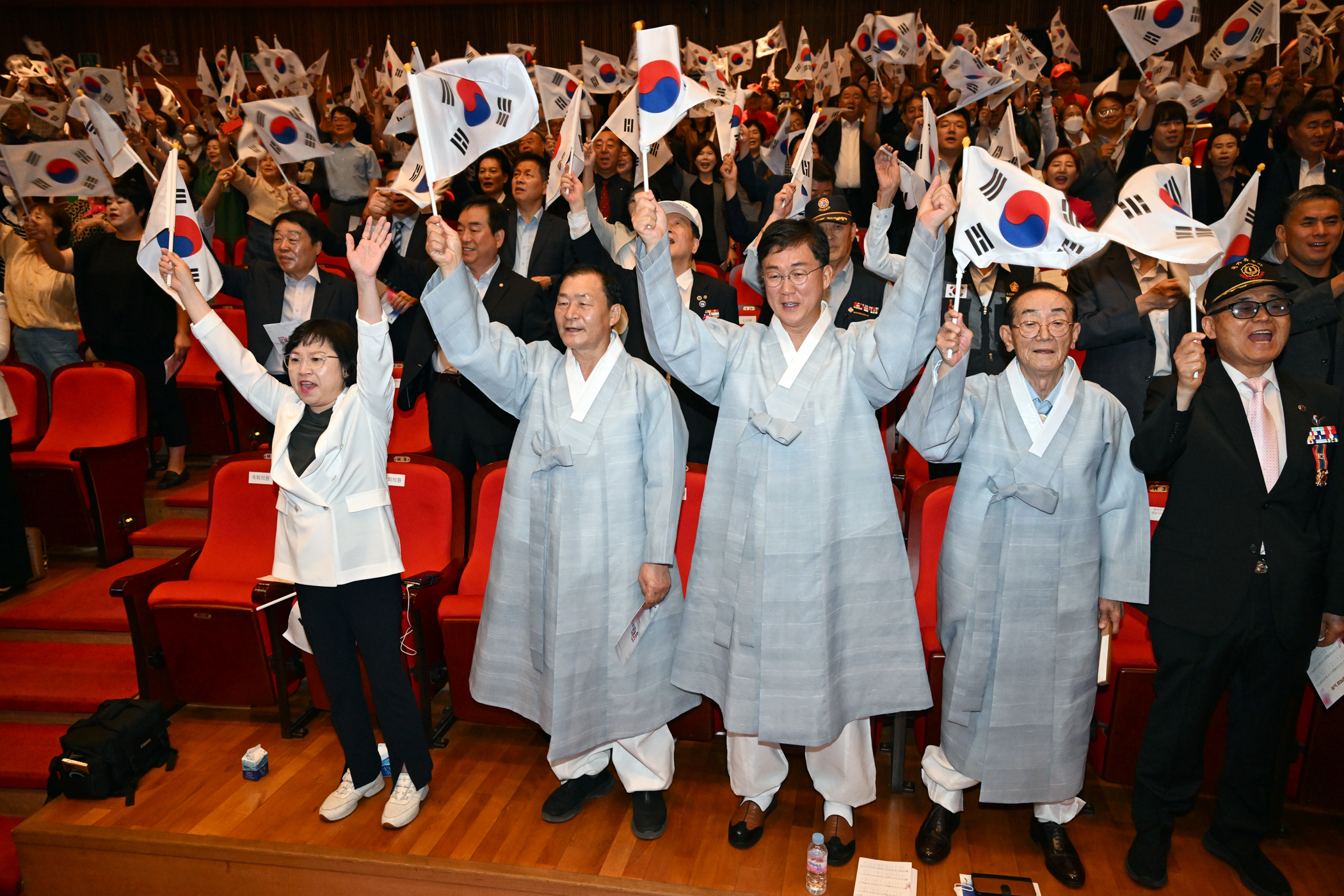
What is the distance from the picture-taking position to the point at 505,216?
3600mm

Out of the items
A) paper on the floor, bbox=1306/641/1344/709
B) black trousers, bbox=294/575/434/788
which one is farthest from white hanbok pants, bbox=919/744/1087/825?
black trousers, bbox=294/575/434/788

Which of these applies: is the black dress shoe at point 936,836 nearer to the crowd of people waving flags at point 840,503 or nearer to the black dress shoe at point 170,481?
the crowd of people waving flags at point 840,503

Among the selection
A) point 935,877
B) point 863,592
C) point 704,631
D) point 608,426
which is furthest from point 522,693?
point 935,877

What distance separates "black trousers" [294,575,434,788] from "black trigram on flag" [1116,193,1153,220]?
2222 millimetres

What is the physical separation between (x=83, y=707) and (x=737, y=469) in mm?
2813

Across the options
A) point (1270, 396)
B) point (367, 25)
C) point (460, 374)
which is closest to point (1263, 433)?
point (1270, 396)

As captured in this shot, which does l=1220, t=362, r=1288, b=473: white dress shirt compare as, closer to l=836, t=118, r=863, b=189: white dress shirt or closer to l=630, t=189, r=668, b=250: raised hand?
l=630, t=189, r=668, b=250: raised hand

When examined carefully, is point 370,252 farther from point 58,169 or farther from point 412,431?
point 58,169

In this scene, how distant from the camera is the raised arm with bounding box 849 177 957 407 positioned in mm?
1983

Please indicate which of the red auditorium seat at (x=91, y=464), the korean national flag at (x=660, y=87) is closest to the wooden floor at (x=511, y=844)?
the red auditorium seat at (x=91, y=464)

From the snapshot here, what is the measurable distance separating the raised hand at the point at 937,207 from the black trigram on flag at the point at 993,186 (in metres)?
0.25

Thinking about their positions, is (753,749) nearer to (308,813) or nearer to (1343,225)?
(308,813)

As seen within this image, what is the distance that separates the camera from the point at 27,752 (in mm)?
3217

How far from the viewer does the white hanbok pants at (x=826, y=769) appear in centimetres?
245
